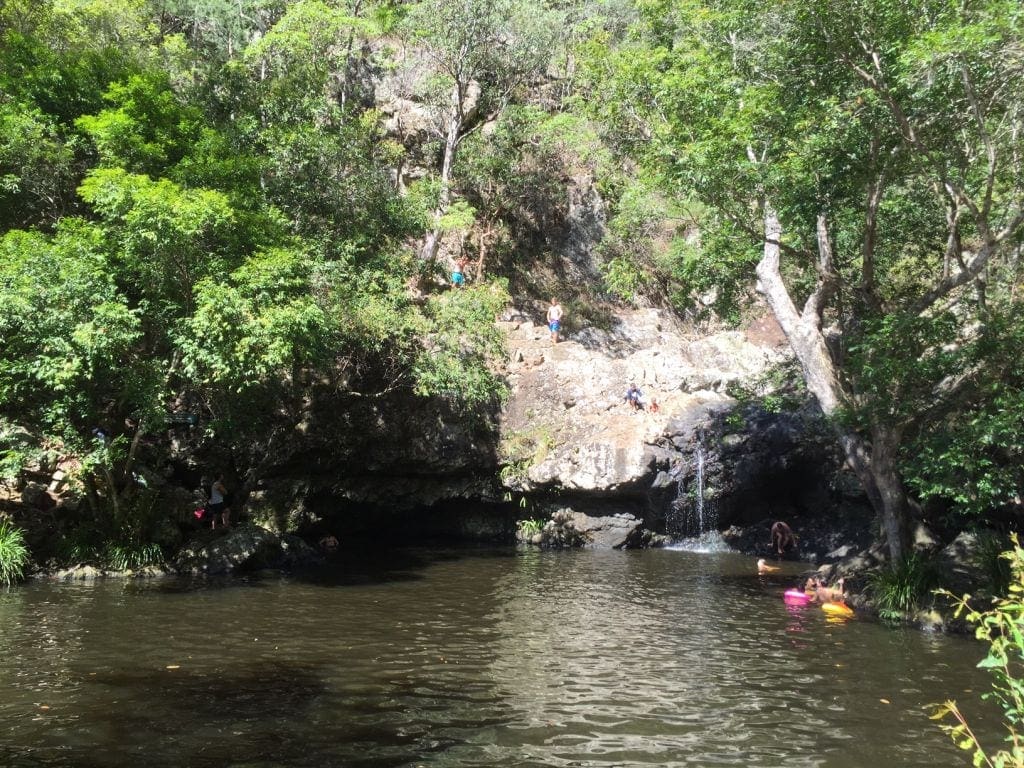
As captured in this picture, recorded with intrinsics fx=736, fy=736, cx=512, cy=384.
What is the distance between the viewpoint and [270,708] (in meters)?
8.89

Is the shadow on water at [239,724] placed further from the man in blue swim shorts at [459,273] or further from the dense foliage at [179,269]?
the man in blue swim shorts at [459,273]

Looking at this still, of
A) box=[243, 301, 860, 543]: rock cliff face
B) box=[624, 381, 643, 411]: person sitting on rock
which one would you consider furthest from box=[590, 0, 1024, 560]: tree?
box=[624, 381, 643, 411]: person sitting on rock

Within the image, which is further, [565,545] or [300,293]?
[565,545]

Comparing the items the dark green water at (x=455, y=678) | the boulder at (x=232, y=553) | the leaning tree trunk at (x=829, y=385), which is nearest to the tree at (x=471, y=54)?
the boulder at (x=232, y=553)

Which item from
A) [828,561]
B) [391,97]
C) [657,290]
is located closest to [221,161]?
[828,561]

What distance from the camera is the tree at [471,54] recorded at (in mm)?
28906

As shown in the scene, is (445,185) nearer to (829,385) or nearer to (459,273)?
(459,273)

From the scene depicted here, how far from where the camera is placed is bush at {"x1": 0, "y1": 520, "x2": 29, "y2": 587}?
624 inches

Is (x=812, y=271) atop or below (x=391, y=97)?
below

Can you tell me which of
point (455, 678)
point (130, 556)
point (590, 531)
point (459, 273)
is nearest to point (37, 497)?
point (130, 556)

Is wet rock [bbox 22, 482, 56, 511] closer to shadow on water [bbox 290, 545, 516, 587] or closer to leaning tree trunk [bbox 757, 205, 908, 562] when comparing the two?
shadow on water [bbox 290, 545, 516, 587]

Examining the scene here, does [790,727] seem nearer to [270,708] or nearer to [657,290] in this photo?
[270,708]

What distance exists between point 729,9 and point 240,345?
12.8 meters

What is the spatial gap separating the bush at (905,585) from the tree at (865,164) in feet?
2.12
